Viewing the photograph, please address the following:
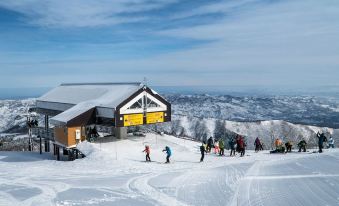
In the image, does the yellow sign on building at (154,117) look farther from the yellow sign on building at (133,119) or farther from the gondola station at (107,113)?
the yellow sign on building at (133,119)

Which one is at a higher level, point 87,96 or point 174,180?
point 87,96

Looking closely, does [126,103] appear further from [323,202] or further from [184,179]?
[323,202]

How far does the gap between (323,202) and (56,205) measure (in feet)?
33.6

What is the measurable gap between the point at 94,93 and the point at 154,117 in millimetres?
7406

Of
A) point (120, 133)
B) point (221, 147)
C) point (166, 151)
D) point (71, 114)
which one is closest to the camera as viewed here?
point (166, 151)

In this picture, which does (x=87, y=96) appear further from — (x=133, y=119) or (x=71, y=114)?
(x=133, y=119)

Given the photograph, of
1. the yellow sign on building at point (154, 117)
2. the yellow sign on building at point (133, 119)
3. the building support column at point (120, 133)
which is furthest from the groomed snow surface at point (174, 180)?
the yellow sign on building at point (154, 117)

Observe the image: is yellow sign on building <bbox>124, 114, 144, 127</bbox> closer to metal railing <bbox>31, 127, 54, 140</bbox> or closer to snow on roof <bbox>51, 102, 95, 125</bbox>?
snow on roof <bbox>51, 102, 95, 125</bbox>

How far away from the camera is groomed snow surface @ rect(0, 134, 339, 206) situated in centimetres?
1517

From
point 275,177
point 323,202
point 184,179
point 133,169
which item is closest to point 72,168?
point 133,169

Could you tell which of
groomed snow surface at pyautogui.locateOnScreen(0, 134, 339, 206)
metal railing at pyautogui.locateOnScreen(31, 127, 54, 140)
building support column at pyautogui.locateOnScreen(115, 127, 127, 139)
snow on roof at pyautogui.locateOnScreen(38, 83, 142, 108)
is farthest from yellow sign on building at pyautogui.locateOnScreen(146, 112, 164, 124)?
metal railing at pyautogui.locateOnScreen(31, 127, 54, 140)

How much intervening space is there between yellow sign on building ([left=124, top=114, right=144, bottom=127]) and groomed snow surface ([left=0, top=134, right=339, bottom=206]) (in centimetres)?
414

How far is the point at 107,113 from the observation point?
32719mm

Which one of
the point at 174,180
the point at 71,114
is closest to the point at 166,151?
the point at 174,180
